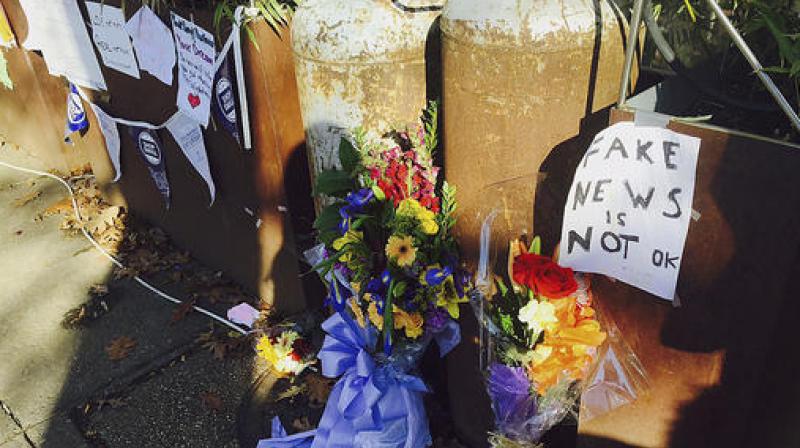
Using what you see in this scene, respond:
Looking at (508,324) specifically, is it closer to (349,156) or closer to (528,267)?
(528,267)

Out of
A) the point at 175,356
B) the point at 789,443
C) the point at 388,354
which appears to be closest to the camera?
the point at 789,443

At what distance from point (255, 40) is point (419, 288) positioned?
1.39 meters

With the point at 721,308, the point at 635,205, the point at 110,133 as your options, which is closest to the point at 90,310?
the point at 110,133

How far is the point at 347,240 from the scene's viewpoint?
249cm

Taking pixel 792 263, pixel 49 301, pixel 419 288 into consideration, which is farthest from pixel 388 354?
pixel 49 301

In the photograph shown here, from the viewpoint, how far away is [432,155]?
2.70m

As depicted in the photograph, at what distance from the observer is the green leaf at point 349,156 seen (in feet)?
8.18

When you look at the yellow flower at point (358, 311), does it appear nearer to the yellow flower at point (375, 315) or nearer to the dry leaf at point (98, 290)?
the yellow flower at point (375, 315)

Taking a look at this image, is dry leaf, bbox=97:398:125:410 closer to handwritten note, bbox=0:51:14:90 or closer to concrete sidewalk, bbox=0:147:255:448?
concrete sidewalk, bbox=0:147:255:448

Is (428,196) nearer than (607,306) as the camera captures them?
No

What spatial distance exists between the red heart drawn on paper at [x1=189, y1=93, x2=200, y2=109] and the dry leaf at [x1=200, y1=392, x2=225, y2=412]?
1.56m

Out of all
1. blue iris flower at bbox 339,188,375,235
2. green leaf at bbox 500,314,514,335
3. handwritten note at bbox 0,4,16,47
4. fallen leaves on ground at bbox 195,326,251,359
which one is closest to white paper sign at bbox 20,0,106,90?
handwritten note at bbox 0,4,16,47

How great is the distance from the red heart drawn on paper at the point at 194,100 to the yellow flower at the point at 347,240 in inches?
59.4

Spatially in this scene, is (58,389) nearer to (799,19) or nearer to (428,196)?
(428,196)
